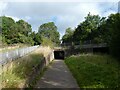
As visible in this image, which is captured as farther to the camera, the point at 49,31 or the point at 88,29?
the point at 49,31

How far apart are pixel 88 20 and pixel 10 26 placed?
103 feet

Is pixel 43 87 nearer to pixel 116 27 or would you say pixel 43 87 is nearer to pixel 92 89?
pixel 92 89

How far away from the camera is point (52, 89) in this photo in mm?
15133

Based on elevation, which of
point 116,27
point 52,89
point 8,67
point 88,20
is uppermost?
point 88,20

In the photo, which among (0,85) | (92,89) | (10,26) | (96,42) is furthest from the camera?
(10,26)

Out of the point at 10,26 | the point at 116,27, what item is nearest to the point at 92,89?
the point at 116,27

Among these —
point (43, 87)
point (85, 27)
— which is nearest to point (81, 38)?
point (85, 27)

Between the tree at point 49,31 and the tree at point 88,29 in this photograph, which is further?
the tree at point 49,31

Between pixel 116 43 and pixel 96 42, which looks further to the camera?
pixel 96 42

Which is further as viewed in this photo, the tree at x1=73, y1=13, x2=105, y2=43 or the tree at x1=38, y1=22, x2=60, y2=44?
the tree at x1=38, y1=22, x2=60, y2=44

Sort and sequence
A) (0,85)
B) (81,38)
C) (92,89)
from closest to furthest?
1. (0,85)
2. (92,89)
3. (81,38)

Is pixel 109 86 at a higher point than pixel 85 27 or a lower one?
lower

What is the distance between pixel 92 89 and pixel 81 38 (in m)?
92.2

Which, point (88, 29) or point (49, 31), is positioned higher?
point (49, 31)
